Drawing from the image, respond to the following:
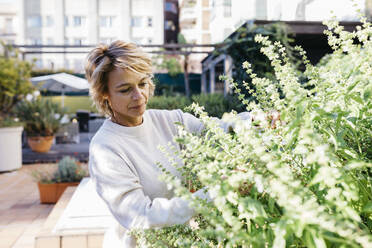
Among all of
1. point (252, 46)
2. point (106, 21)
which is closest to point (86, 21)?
point (106, 21)

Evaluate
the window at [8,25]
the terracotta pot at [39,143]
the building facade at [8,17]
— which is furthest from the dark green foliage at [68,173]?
the window at [8,25]

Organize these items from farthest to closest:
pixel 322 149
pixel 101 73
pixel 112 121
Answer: pixel 112 121
pixel 101 73
pixel 322 149

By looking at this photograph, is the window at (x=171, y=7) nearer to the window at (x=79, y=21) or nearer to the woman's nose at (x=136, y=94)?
the window at (x=79, y=21)

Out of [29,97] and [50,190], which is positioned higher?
[29,97]

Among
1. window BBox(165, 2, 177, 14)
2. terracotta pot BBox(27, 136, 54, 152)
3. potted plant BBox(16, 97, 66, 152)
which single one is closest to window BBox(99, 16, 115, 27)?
window BBox(165, 2, 177, 14)

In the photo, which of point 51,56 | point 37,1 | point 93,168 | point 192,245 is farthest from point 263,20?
point 37,1

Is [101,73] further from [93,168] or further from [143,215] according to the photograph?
[143,215]

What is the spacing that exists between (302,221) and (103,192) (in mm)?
857

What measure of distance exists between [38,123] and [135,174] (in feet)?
29.5

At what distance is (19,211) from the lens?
4.58 metres

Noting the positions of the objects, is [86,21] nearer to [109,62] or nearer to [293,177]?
[109,62]

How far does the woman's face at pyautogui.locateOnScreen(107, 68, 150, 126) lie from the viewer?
4.58 feet

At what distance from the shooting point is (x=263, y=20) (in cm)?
582

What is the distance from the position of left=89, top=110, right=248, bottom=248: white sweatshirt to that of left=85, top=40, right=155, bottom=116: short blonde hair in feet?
0.57
